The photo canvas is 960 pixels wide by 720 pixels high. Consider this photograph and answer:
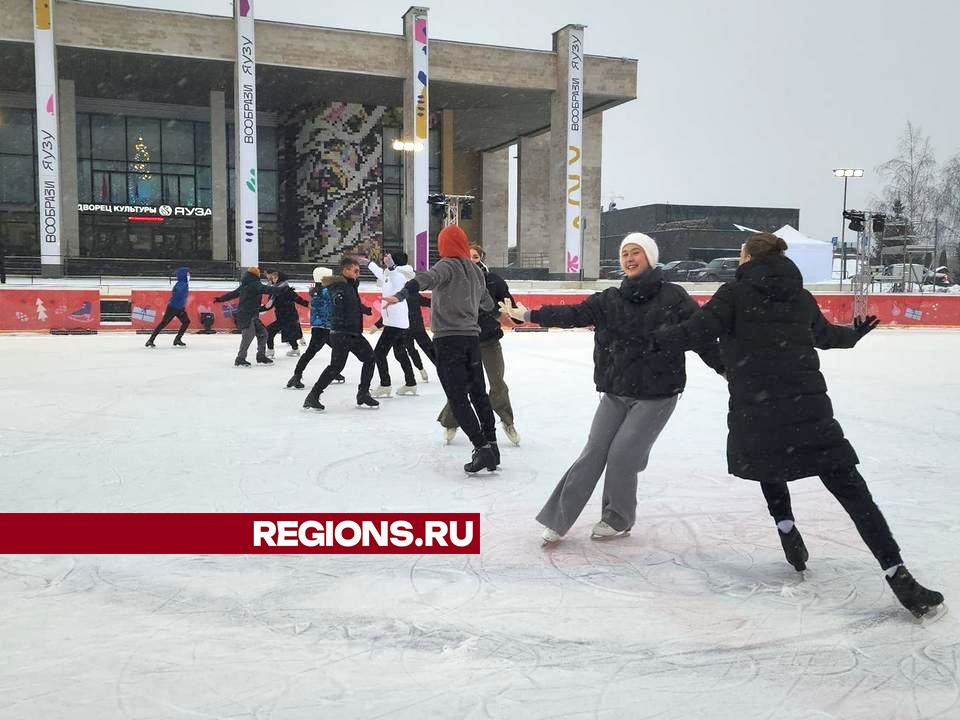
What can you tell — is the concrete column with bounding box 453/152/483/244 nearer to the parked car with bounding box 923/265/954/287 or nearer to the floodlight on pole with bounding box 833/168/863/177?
the floodlight on pole with bounding box 833/168/863/177

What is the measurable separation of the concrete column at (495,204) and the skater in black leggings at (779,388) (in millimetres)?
40720

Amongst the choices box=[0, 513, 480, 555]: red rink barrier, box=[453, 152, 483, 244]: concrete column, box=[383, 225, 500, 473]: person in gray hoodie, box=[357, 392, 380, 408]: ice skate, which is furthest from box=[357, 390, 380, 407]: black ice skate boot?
box=[453, 152, 483, 244]: concrete column

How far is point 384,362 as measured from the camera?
32.9 feet

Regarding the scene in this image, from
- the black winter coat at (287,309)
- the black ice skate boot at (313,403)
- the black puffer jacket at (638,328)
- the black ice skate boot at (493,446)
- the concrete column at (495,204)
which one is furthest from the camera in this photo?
the concrete column at (495,204)

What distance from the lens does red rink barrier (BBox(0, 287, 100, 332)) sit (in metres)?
19.1

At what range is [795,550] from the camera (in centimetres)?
394

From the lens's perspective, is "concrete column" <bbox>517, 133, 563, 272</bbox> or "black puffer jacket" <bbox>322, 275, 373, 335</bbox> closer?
"black puffer jacket" <bbox>322, 275, 373, 335</bbox>

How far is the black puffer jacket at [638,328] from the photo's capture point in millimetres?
4188

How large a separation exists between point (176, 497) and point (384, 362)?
15.9ft

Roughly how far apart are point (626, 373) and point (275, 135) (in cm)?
4113

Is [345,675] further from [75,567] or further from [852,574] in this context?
[852,574]

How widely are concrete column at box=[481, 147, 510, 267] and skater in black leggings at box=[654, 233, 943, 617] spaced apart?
134ft

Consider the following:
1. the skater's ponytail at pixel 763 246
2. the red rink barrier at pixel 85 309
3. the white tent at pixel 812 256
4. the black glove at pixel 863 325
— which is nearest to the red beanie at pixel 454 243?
the skater's ponytail at pixel 763 246

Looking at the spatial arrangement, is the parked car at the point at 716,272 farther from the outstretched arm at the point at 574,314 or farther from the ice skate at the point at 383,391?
the outstretched arm at the point at 574,314
